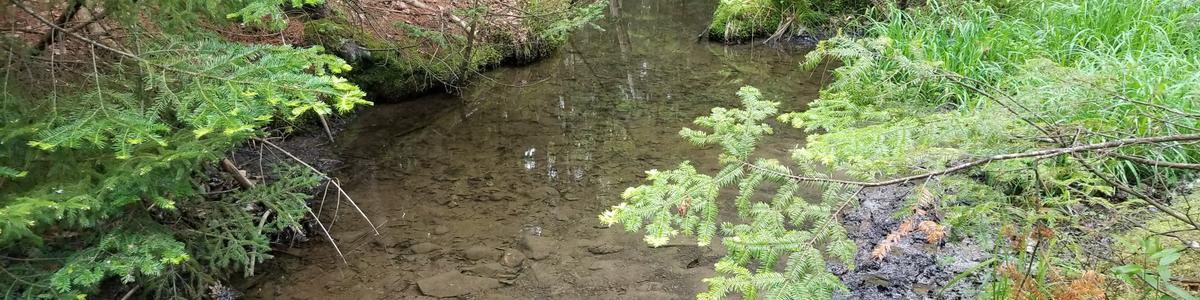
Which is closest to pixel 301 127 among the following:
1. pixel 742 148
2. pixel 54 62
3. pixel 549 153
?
pixel 549 153

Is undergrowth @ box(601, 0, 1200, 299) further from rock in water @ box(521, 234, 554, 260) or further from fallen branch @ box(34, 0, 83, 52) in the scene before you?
fallen branch @ box(34, 0, 83, 52)

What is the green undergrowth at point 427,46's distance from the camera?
726cm

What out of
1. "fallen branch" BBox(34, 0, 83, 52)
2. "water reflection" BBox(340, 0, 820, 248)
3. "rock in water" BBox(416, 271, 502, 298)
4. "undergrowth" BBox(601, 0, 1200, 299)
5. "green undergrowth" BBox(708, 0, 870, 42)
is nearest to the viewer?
"undergrowth" BBox(601, 0, 1200, 299)

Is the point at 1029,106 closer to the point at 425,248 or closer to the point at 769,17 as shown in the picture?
the point at 425,248

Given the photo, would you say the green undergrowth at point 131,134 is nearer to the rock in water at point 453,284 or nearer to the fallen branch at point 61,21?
the fallen branch at point 61,21

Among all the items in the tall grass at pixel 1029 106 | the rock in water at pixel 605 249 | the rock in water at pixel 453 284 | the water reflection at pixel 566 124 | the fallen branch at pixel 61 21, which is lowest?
the water reflection at pixel 566 124

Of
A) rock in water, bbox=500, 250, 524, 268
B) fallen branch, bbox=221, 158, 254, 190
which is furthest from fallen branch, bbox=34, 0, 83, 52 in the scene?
rock in water, bbox=500, 250, 524, 268

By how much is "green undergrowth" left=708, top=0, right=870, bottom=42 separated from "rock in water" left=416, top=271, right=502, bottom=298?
7.60 m

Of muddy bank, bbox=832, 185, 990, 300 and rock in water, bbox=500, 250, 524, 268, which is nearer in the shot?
muddy bank, bbox=832, 185, 990, 300

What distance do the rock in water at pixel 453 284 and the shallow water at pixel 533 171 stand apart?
0.18 ft

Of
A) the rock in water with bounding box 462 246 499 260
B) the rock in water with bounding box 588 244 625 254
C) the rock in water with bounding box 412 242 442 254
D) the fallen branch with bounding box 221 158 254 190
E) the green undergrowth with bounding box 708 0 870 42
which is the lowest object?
the rock in water with bounding box 412 242 442 254

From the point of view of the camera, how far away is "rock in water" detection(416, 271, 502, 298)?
4449 mm

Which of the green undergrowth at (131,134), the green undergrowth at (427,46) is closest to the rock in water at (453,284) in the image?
the green undergrowth at (131,134)

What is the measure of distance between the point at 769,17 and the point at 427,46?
5956 mm
